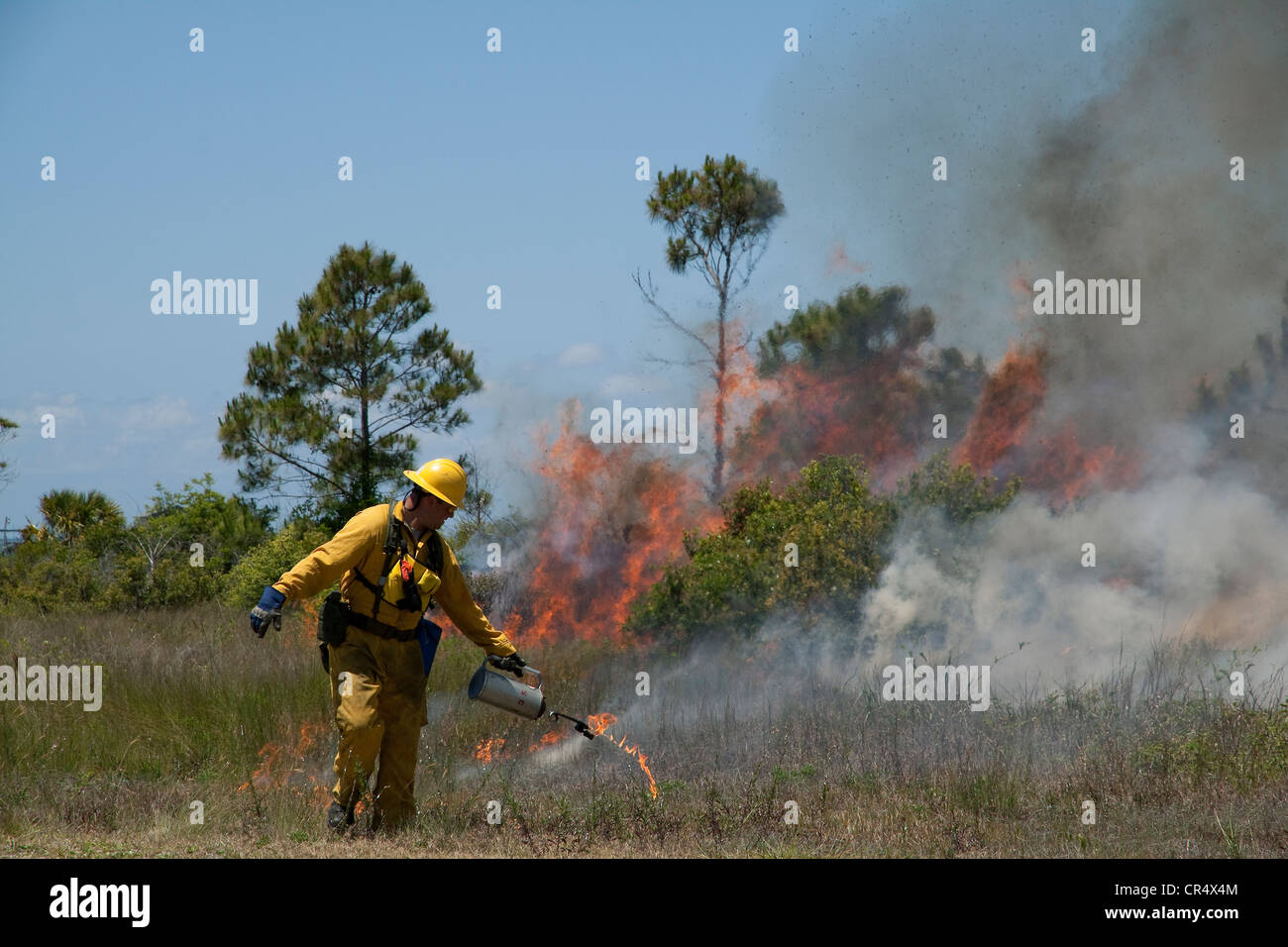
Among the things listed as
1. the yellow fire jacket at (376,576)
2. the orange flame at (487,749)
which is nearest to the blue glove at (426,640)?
the yellow fire jacket at (376,576)

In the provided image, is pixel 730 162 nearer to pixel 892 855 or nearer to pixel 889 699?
pixel 889 699

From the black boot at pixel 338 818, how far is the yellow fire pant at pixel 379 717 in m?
0.05

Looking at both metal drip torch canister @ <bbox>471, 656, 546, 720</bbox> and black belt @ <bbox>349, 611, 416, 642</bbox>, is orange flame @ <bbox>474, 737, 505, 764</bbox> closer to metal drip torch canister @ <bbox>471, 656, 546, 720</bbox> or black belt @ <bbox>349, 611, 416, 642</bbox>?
metal drip torch canister @ <bbox>471, 656, 546, 720</bbox>

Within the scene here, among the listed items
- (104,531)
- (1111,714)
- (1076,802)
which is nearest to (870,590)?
(1111,714)

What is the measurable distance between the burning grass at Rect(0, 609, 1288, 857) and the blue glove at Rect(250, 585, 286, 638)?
47.4 inches

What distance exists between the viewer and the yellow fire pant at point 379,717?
22.8 ft

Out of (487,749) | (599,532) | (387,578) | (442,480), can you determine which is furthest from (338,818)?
(599,532)

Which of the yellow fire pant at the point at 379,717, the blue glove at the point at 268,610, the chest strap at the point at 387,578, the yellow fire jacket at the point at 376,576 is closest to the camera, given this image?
the blue glove at the point at 268,610

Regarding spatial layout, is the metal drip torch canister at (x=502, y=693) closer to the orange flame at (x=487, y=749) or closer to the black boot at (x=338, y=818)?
the black boot at (x=338, y=818)

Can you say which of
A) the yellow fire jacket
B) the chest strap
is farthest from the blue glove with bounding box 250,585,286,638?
→ the chest strap

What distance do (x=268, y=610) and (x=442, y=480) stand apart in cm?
125

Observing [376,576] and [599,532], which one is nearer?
[376,576]

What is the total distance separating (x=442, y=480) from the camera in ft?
23.3

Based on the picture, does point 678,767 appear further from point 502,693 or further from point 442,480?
point 442,480
